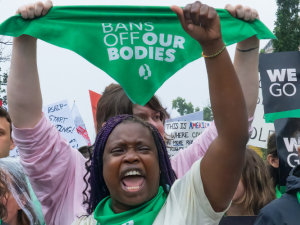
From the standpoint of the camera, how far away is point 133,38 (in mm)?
2098

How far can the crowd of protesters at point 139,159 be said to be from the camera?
130cm

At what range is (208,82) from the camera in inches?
51.8

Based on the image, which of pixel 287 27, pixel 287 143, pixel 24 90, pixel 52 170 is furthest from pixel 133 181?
pixel 287 27

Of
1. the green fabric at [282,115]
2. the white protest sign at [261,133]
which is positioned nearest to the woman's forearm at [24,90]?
the green fabric at [282,115]

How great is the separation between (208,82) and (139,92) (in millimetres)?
772

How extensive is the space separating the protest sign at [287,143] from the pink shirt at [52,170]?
1.58 m

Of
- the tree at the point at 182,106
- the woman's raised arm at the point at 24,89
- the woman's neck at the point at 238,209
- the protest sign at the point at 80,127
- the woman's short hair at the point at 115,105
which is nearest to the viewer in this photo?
the woman's raised arm at the point at 24,89

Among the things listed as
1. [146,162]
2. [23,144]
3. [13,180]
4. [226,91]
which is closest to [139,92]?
[146,162]

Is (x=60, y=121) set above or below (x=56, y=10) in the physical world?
below

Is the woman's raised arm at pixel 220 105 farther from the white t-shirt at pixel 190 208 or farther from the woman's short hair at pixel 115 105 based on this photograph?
the woman's short hair at pixel 115 105

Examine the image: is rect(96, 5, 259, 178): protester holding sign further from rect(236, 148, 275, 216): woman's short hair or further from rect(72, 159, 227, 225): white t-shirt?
rect(236, 148, 275, 216): woman's short hair

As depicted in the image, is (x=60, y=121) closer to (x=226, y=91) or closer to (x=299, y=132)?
(x=299, y=132)

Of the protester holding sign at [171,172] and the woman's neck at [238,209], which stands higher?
the protester holding sign at [171,172]

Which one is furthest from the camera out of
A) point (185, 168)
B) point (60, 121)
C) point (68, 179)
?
point (60, 121)
